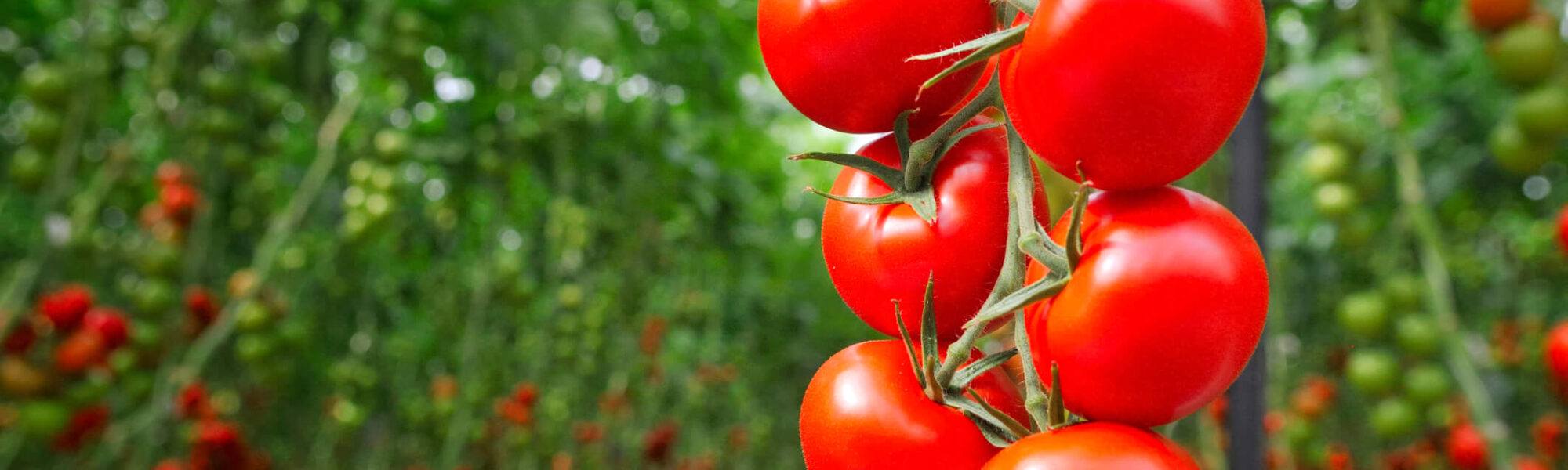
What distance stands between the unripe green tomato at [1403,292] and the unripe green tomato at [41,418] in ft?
5.94

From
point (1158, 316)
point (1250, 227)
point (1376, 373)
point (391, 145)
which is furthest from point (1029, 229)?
point (391, 145)

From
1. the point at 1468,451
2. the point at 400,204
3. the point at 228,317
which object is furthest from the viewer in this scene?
the point at 400,204

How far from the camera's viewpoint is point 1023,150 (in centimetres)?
32

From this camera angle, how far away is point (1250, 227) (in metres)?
0.53

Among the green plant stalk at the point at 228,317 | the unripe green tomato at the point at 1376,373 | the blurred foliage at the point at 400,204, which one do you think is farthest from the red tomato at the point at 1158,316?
the green plant stalk at the point at 228,317

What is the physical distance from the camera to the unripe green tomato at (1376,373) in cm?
132

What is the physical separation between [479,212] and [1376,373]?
2.94m

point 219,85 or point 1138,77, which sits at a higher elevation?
point 1138,77

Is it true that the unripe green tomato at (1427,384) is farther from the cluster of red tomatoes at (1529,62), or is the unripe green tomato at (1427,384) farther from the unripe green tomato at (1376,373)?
the cluster of red tomatoes at (1529,62)

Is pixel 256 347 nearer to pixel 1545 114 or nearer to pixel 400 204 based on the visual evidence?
pixel 400 204

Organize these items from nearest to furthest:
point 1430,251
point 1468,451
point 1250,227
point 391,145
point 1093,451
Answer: point 1093,451, point 1250,227, point 1430,251, point 1468,451, point 391,145

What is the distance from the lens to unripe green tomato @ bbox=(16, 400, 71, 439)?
4.43ft

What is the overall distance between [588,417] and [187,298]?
206cm

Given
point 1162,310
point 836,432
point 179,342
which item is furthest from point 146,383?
point 1162,310
